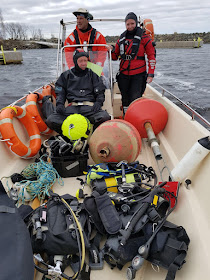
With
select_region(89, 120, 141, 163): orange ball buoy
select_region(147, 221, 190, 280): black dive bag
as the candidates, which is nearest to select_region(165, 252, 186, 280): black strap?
select_region(147, 221, 190, 280): black dive bag

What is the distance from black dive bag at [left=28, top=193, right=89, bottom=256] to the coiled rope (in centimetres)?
42

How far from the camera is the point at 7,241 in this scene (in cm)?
117

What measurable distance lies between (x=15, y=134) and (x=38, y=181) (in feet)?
2.12

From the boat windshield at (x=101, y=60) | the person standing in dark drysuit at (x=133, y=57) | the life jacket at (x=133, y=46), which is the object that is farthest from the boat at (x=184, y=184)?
the boat windshield at (x=101, y=60)

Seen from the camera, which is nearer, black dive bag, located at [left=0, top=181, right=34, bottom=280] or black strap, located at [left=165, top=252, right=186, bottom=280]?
black dive bag, located at [left=0, top=181, right=34, bottom=280]

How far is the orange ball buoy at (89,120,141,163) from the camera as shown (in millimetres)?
2404

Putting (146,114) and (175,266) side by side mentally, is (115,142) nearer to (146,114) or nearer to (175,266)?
(146,114)

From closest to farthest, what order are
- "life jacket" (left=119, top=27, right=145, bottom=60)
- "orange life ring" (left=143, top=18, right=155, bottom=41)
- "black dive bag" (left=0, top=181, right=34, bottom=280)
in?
"black dive bag" (left=0, top=181, right=34, bottom=280)
"life jacket" (left=119, top=27, right=145, bottom=60)
"orange life ring" (left=143, top=18, right=155, bottom=41)

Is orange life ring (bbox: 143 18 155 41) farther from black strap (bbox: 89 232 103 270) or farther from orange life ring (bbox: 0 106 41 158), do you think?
black strap (bbox: 89 232 103 270)

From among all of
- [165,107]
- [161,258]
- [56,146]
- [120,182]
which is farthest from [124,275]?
[165,107]

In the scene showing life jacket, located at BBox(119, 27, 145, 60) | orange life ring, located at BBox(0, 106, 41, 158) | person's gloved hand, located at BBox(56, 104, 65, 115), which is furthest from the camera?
life jacket, located at BBox(119, 27, 145, 60)

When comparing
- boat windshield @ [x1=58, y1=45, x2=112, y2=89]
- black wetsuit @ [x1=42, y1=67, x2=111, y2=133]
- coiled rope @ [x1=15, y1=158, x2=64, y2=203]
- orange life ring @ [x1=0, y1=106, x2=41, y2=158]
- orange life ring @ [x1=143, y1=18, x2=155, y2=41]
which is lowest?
coiled rope @ [x1=15, y1=158, x2=64, y2=203]

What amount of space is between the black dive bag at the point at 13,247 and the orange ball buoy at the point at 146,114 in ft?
7.06

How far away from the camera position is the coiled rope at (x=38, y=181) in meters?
2.17
